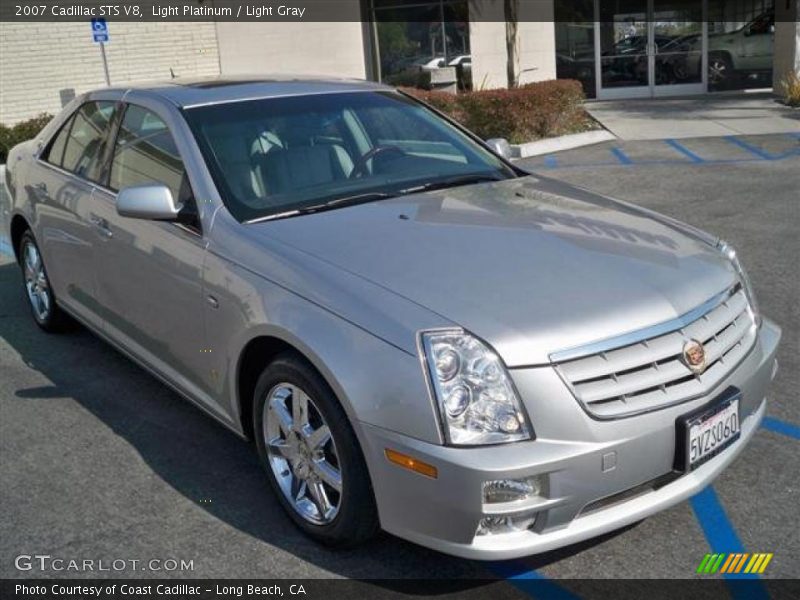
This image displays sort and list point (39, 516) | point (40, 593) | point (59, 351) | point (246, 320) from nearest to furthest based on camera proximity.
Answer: point (40, 593)
point (246, 320)
point (39, 516)
point (59, 351)

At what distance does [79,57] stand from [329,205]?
16.4 metres

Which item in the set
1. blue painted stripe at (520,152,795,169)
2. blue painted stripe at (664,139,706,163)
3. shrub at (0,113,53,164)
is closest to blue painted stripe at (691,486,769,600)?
blue painted stripe at (520,152,795,169)

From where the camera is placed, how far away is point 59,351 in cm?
561

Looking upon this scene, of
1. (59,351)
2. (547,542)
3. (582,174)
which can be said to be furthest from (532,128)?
(547,542)

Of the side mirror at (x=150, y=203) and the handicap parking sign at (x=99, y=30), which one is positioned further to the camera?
the handicap parking sign at (x=99, y=30)

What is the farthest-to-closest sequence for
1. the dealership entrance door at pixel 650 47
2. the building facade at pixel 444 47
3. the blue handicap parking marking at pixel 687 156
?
the dealership entrance door at pixel 650 47 → the building facade at pixel 444 47 → the blue handicap parking marking at pixel 687 156

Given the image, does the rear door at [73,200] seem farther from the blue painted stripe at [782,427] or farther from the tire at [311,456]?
the blue painted stripe at [782,427]

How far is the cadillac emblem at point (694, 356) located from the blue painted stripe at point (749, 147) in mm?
8733

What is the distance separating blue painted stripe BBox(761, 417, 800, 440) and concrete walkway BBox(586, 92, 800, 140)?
954 centimetres

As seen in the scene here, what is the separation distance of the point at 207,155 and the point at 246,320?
0.94 metres

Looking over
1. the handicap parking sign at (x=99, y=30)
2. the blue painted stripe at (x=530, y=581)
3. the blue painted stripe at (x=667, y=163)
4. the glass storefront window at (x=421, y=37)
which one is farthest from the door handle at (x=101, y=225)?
the glass storefront window at (x=421, y=37)

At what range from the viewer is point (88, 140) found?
202 inches

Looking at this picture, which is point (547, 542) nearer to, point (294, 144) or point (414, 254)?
point (414, 254)

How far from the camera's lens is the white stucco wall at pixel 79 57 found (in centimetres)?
1775
